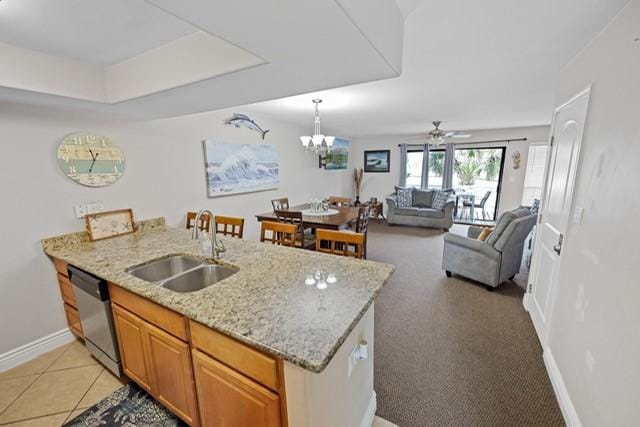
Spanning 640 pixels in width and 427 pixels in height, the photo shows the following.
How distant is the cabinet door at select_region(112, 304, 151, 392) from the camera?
1.52 meters

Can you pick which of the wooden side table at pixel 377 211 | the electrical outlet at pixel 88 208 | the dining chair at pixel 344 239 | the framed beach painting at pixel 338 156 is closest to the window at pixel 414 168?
the wooden side table at pixel 377 211

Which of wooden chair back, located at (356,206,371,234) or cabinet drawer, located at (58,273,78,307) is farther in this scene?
wooden chair back, located at (356,206,371,234)

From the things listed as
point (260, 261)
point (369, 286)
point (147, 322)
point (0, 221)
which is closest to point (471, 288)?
point (369, 286)

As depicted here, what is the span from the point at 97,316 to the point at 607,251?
3000 millimetres

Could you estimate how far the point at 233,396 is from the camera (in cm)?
111

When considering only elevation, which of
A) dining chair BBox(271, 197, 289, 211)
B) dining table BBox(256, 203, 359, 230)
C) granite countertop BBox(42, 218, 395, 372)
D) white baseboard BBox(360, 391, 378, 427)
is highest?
dining chair BBox(271, 197, 289, 211)

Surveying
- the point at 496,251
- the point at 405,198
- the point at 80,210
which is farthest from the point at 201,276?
the point at 405,198

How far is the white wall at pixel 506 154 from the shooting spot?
589 centimetres

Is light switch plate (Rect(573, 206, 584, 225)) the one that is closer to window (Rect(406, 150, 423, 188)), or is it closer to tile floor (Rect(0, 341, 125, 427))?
tile floor (Rect(0, 341, 125, 427))

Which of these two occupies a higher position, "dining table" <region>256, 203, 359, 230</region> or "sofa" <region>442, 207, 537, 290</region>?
"dining table" <region>256, 203, 359, 230</region>

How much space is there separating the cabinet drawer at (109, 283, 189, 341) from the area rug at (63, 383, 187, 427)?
69 cm

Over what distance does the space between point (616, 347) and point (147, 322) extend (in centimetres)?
226

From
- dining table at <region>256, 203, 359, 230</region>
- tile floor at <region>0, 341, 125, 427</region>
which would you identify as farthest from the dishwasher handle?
dining table at <region>256, 203, 359, 230</region>

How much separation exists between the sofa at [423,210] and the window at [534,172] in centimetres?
163
